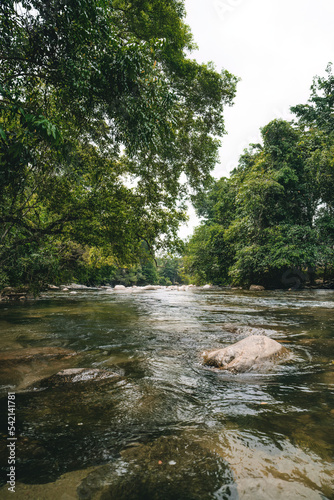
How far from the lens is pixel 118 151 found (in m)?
7.34

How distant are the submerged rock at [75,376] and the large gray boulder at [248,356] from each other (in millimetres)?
1315

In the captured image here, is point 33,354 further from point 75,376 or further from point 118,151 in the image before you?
point 118,151

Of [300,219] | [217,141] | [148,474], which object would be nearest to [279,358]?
Result: [148,474]

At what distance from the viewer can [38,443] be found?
5.61 feet

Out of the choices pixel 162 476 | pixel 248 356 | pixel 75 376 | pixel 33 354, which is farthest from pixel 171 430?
pixel 33 354

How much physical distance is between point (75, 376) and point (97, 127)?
5800mm

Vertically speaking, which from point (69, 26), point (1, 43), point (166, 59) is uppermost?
point (166, 59)

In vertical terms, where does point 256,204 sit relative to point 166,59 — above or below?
below

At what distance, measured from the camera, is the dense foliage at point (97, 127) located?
4.01 metres

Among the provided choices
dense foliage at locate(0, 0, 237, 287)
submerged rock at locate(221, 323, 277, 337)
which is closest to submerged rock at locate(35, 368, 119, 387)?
dense foliage at locate(0, 0, 237, 287)

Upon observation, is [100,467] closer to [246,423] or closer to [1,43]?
[246,423]

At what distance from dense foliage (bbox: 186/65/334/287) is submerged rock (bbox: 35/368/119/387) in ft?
57.4

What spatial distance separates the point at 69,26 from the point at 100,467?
5386 millimetres

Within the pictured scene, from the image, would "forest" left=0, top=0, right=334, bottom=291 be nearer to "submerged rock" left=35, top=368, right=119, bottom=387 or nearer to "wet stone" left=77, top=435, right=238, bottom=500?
"submerged rock" left=35, top=368, right=119, bottom=387
